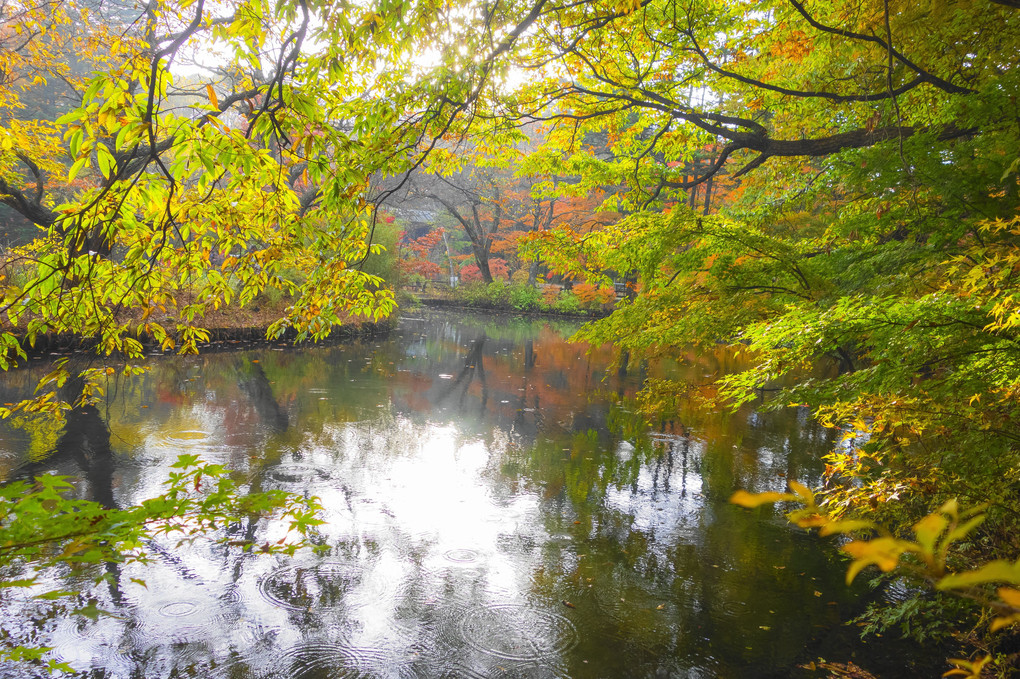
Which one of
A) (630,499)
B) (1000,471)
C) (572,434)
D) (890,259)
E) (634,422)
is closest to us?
→ (1000,471)

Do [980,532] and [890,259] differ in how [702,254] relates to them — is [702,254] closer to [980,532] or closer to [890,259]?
[890,259]

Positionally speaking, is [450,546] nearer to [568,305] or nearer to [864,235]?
[864,235]

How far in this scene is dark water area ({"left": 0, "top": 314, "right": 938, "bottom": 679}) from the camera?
3754mm

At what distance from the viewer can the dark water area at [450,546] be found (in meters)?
3.75

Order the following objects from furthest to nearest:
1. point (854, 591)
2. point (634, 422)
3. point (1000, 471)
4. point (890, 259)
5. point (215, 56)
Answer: point (215, 56) → point (634, 422) → point (890, 259) → point (854, 591) → point (1000, 471)

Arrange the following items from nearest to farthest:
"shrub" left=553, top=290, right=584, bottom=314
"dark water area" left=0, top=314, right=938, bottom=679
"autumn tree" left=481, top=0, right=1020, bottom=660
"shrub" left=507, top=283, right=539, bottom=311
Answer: "autumn tree" left=481, top=0, right=1020, bottom=660, "dark water area" left=0, top=314, right=938, bottom=679, "shrub" left=553, top=290, right=584, bottom=314, "shrub" left=507, top=283, right=539, bottom=311

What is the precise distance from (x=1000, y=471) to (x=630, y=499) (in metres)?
3.96

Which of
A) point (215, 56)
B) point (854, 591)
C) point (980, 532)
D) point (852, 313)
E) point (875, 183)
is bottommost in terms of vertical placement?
point (854, 591)

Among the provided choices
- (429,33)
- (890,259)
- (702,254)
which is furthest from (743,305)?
(429,33)

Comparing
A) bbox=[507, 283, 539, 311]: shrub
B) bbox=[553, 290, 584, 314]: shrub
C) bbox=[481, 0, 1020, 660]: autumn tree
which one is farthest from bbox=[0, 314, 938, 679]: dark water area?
bbox=[507, 283, 539, 311]: shrub

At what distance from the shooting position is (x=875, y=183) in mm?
5043

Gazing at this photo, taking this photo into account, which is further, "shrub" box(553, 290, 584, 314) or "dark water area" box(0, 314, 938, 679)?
"shrub" box(553, 290, 584, 314)

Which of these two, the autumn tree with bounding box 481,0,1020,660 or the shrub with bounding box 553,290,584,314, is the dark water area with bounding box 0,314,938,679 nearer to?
the autumn tree with bounding box 481,0,1020,660

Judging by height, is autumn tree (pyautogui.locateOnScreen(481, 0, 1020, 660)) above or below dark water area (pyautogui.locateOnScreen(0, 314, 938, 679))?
above
